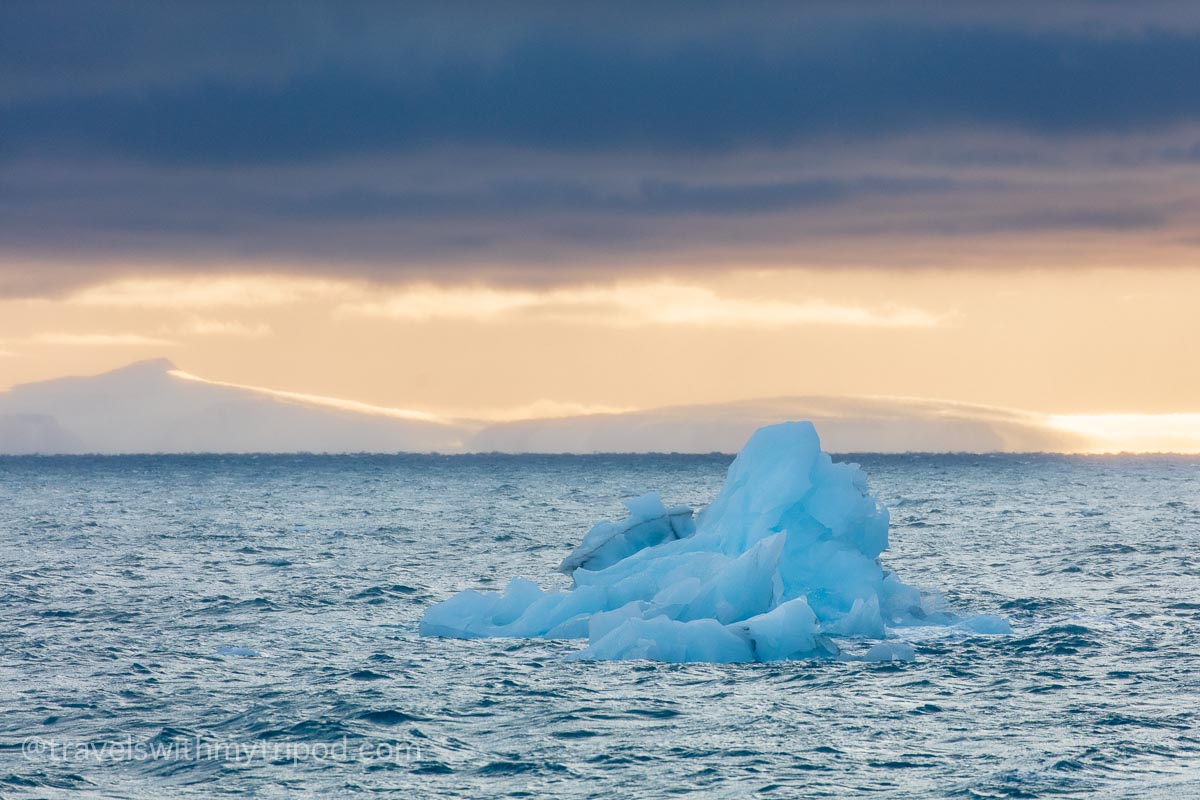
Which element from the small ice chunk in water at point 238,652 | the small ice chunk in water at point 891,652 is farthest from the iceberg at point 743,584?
the small ice chunk in water at point 238,652

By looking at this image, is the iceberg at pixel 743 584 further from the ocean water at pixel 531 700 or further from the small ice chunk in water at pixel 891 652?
the ocean water at pixel 531 700

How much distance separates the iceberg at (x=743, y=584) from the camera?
24.8 meters

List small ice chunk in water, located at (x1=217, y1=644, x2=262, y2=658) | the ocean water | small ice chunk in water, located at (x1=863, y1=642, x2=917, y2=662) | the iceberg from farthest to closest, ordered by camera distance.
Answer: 1. small ice chunk in water, located at (x1=217, y1=644, x2=262, y2=658)
2. the iceberg
3. small ice chunk in water, located at (x1=863, y1=642, x2=917, y2=662)
4. the ocean water

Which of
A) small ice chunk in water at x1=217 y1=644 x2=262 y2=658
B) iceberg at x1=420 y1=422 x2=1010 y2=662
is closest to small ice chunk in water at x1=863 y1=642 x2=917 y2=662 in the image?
iceberg at x1=420 y1=422 x2=1010 y2=662

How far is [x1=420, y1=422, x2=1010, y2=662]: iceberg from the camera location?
24750 mm

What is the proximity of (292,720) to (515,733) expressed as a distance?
3.28 metres

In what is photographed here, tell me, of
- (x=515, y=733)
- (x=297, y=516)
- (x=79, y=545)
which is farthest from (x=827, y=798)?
(x=297, y=516)

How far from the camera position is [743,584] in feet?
84.3

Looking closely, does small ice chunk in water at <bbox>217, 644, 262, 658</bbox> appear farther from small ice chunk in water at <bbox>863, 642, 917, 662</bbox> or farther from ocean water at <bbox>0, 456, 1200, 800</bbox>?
small ice chunk in water at <bbox>863, 642, 917, 662</bbox>

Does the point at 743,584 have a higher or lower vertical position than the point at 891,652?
higher

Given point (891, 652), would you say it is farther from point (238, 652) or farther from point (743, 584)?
point (238, 652)

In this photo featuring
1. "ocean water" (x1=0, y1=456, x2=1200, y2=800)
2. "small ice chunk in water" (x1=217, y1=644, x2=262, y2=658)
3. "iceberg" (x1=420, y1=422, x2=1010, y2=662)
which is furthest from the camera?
"small ice chunk in water" (x1=217, y1=644, x2=262, y2=658)

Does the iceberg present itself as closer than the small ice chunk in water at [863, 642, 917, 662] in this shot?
No

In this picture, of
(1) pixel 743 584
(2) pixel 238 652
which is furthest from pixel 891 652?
(2) pixel 238 652
